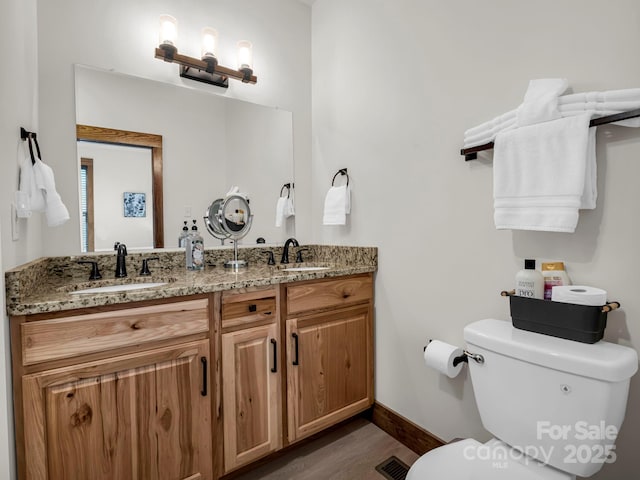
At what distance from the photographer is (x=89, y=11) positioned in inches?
61.7

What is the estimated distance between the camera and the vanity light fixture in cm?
169

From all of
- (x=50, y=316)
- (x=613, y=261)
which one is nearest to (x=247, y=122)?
(x=50, y=316)

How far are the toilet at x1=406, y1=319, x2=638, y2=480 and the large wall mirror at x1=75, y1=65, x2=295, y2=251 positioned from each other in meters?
1.49

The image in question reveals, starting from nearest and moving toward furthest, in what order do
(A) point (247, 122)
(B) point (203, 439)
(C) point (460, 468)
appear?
(C) point (460, 468) < (B) point (203, 439) < (A) point (247, 122)

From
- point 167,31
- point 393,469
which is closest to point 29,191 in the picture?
point 167,31

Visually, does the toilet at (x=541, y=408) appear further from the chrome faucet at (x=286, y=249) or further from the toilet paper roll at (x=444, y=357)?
the chrome faucet at (x=286, y=249)

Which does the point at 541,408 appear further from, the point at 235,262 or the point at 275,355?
the point at 235,262

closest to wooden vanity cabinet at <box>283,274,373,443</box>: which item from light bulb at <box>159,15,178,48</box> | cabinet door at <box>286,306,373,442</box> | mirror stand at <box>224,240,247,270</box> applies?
cabinet door at <box>286,306,373,442</box>

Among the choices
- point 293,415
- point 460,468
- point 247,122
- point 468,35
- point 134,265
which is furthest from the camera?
point 247,122

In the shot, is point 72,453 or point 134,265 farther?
point 134,265

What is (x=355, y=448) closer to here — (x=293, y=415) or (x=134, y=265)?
(x=293, y=415)

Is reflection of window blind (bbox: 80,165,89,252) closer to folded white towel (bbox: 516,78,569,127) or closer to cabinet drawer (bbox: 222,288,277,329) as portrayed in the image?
cabinet drawer (bbox: 222,288,277,329)

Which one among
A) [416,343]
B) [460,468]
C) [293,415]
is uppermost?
[416,343]

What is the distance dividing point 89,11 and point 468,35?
5.73 feet
